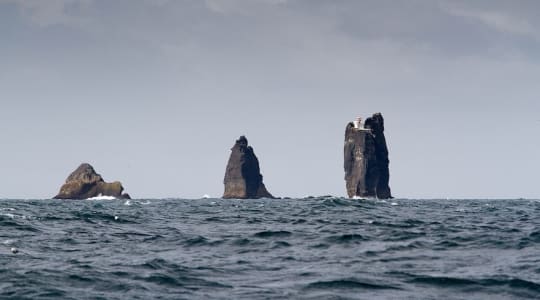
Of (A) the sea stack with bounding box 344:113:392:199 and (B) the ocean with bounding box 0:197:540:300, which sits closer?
(B) the ocean with bounding box 0:197:540:300

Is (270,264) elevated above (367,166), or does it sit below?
below

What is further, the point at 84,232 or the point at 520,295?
the point at 84,232

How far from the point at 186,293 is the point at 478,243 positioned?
16841 millimetres

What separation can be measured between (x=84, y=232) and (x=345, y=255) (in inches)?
667

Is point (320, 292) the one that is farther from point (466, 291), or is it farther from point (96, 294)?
point (96, 294)

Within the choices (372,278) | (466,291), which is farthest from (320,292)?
(466,291)

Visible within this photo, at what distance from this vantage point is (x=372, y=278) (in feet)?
54.1

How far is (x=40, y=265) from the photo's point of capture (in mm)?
18203

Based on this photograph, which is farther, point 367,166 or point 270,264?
point 367,166

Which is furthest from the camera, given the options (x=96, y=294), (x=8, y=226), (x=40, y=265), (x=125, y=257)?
(x=8, y=226)

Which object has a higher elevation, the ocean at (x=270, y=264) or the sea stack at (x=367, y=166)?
the sea stack at (x=367, y=166)

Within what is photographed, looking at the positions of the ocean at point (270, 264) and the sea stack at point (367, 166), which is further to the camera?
the sea stack at point (367, 166)

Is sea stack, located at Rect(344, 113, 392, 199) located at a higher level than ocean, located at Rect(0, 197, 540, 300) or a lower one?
higher

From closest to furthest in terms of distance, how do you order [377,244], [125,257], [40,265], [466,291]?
[466,291], [40,265], [125,257], [377,244]
